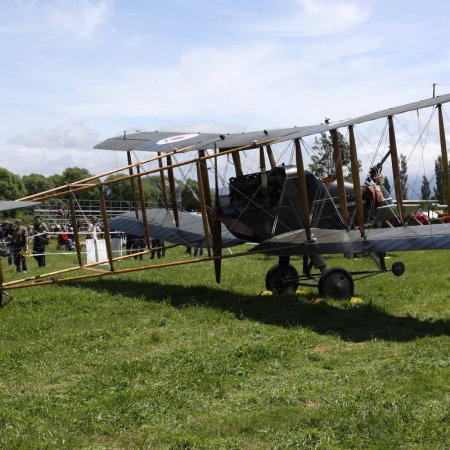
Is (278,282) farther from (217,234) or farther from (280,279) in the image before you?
(217,234)

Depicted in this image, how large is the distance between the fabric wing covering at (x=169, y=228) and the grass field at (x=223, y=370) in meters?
1.54

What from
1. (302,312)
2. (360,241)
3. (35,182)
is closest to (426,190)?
(360,241)

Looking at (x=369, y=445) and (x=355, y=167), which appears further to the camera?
(x=355, y=167)

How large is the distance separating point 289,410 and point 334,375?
1.07 meters

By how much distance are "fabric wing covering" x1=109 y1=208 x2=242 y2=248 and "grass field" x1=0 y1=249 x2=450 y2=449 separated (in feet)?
5.06

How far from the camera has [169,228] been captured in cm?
1318

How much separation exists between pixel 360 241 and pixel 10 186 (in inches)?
2630

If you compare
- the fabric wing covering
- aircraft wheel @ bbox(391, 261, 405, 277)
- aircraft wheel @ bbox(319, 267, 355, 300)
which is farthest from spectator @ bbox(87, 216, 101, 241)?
aircraft wheel @ bbox(391, 261, 405, 277)

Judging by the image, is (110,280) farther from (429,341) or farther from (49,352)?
(429,341)

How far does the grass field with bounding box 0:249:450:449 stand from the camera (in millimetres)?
4684

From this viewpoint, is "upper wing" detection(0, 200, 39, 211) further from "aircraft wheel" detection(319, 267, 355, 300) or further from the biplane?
"aircraft wheel" detection(319, 267, 355, 300)

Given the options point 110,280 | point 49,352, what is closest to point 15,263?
point 110,280

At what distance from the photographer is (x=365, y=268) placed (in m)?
14.4

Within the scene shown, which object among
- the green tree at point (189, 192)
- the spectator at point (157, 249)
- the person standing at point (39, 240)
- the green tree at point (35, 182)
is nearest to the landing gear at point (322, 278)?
the green tree at point (189, 192)
